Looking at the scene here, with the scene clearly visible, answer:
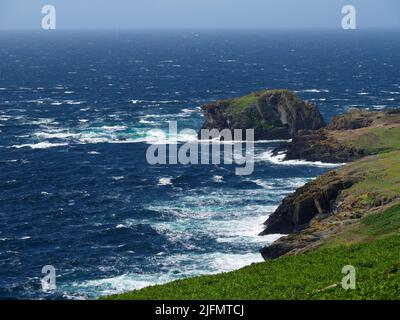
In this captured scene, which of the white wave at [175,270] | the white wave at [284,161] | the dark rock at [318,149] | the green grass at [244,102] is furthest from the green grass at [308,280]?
the green grass at [244,102]

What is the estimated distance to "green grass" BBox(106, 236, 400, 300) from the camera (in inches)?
1826

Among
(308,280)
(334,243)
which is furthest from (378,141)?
(308,280)

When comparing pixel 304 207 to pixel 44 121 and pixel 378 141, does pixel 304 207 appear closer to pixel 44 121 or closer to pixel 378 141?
pixel 378 141

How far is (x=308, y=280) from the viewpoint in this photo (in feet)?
172

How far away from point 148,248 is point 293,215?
19.7 metres

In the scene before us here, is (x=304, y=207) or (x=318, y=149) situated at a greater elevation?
(x=318, y=149)

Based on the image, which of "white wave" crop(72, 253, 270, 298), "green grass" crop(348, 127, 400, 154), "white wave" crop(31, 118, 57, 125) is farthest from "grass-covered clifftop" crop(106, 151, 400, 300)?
"white wave" crop(31, 118, 57, 125)

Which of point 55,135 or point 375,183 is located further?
point 55,135

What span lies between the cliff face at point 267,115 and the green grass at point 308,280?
80426 mm

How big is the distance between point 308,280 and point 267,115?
9564 cm

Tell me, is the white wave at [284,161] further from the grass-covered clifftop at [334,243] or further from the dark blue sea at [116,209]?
the grass-covered clifftop at [334,243]

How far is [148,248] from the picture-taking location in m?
81.8

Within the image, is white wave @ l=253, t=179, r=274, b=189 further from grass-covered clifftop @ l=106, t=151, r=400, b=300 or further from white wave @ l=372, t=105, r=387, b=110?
white wave @ l=372, t=105, r=387, b=110
